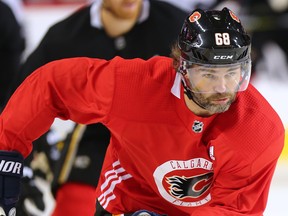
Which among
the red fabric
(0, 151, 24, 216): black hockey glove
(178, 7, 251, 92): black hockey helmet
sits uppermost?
(178, 7, 251, 92): black hockey helmet

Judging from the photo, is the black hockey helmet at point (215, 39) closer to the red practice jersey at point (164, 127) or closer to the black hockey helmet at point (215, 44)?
the black hockey helmet at point (215, 44)

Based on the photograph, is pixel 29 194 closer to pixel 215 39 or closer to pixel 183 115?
pixel 183 115

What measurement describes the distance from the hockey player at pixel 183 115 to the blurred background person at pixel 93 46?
722mm

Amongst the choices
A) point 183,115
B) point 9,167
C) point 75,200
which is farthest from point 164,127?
point 75,200

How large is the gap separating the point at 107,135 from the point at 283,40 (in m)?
2.42

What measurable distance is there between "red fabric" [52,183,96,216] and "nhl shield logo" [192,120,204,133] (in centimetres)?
89

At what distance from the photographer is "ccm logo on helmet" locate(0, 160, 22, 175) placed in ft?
8.46

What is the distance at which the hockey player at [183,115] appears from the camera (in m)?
2.54

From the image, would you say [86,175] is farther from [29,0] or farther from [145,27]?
[29,0]

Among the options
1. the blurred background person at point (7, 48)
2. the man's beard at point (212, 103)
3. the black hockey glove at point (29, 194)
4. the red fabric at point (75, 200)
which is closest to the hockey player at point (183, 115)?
the man's beard at point (212, 103)

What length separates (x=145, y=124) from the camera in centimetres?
261

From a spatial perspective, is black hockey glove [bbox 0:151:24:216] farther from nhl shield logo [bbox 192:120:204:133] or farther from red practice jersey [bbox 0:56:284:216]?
nhl shield logo [bbox 192:120:204:133]

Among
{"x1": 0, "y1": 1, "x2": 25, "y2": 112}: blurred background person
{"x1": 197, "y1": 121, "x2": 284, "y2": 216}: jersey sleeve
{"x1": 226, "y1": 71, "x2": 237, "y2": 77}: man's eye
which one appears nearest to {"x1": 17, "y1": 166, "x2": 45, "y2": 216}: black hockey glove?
{"x1": 0, "y1": 1, "x2": 25, "y2": 112}: blurred background person

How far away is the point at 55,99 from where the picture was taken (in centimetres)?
269
